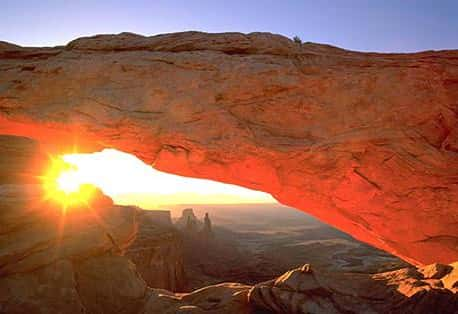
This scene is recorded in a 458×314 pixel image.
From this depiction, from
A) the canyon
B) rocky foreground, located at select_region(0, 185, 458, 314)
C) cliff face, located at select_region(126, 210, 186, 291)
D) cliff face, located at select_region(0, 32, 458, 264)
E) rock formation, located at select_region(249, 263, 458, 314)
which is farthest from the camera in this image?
cliff face, located at select_region(126, 210, 186, 291)

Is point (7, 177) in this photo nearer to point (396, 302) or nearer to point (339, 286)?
point (339, 286)

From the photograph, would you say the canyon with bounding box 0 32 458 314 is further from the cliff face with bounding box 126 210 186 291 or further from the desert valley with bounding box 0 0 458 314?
the cliff face with bounding box 126 210 186 291

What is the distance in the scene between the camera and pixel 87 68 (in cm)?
1398

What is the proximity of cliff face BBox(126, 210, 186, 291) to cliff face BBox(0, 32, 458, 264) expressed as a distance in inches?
816

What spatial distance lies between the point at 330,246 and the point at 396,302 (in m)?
56.5

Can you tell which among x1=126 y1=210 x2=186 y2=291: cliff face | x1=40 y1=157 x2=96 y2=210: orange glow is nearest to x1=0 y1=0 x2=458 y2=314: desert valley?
x1=40 y1=157 x2=96 y2=210: orange glow

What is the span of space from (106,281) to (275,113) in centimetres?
797

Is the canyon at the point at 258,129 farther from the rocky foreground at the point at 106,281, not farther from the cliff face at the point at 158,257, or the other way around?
the cliff face at the point at 158,257

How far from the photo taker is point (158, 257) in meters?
34.9

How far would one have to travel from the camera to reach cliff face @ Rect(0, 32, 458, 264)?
12.9 m

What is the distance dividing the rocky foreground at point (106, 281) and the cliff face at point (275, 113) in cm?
261

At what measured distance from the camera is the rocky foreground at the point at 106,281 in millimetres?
9156

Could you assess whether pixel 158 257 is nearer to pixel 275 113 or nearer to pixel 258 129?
pixel 258 129

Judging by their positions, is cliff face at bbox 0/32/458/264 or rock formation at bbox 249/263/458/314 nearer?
rock formation at bbox 249/263/458/314
